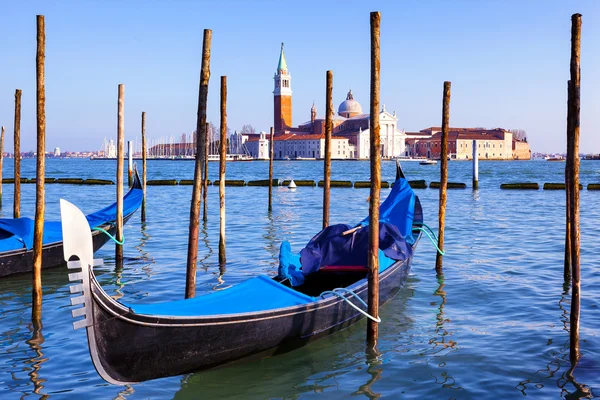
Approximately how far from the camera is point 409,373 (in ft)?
15.0

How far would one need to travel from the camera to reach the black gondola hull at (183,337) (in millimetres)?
3637

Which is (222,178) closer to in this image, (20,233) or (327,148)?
(327,148)

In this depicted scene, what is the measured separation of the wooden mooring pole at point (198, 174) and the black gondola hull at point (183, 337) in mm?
1057

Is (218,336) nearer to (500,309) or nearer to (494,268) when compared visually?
(500,309)

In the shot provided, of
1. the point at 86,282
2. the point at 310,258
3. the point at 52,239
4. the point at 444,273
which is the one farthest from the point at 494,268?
the point at 86,282

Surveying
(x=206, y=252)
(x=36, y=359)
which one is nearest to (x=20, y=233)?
(x=36, y=359)

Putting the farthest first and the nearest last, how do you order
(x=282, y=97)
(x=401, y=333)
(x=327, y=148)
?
(x=282, y=97), (x=327, y=148), (x=401, y=333)

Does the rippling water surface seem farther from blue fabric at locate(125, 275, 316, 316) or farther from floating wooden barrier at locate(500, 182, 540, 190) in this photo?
floating wooden barrier at locate(500, 182, 540, 190)

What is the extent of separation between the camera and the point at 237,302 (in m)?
4.37

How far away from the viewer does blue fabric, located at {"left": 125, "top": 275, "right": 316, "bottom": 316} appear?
156 inches

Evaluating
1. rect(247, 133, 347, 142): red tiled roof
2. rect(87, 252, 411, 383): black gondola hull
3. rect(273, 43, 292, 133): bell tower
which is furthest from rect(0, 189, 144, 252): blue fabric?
rect(273, 43, 292, 133): bell tower

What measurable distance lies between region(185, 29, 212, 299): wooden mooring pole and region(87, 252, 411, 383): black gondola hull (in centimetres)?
106

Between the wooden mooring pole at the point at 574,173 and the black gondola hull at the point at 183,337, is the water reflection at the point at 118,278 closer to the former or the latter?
the black gondola hull at the point at 183,337

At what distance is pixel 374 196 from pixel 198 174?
1452 mm
